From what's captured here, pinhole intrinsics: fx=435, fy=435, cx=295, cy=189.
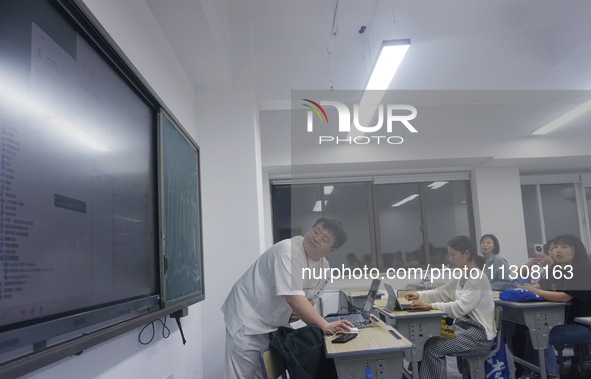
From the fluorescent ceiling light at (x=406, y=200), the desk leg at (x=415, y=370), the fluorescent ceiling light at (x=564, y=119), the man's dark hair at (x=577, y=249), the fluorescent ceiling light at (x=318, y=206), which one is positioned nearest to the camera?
the desk leg at (x=415, y=370)

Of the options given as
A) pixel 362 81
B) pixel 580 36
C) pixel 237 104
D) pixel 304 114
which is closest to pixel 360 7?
pixel 362 81

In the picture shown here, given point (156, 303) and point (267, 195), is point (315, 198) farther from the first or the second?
point (156, 303)

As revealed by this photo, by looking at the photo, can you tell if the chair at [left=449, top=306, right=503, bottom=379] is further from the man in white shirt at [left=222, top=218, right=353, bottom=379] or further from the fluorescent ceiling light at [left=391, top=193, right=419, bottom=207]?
the fluorescent ceiling light at [left=391, top=193, right=419, bottom=207]

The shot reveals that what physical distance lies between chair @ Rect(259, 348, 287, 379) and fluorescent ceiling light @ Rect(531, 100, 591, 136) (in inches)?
197

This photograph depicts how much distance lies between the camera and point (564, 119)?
18.4 ft

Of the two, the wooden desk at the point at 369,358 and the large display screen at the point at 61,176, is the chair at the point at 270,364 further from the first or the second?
the large display screen at the point at 61,176

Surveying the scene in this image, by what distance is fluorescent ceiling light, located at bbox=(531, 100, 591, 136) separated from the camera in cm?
529

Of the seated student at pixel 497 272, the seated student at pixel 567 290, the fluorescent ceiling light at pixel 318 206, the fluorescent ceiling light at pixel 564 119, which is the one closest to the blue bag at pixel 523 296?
the seated student at pixel 567 290

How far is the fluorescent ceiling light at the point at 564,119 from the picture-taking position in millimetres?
5289

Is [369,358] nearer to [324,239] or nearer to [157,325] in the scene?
[324,239]

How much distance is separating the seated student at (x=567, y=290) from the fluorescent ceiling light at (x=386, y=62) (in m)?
2.20

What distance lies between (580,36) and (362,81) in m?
Result: 2.27

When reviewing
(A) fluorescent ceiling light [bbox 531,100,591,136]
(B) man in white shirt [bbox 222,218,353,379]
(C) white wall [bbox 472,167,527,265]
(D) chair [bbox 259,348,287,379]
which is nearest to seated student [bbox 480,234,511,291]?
(C) white wall [bbox 472,167,527,265]

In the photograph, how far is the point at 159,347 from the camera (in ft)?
7.78
